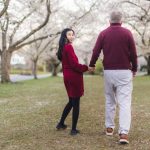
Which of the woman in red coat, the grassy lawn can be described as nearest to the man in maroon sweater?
the grassy lawn

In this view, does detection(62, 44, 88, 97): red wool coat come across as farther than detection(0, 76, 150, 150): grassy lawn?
Yes

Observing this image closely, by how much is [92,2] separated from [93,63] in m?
21.3

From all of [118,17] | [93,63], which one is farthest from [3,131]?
[118,17]

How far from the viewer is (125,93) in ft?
22.1

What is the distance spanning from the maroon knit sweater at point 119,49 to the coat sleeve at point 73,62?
18.1 inches

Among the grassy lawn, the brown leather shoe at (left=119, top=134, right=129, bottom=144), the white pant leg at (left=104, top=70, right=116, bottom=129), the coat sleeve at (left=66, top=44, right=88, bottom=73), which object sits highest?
the coat sleeve at (left=66, top=44, right=88, bottom=73)

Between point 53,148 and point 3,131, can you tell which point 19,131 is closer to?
point 3,131

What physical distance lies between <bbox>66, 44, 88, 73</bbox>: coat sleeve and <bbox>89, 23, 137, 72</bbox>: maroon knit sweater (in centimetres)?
46

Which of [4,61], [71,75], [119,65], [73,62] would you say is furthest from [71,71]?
[4,61]

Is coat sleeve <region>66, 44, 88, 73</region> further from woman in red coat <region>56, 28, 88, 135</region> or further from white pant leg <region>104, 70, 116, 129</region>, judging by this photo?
white pant leg <region>104, 70, 116, 129</region>

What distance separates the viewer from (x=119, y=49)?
6.75 m

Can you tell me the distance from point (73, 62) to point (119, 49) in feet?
2.86

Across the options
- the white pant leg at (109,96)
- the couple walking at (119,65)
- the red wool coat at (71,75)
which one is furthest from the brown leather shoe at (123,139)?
the red wool coat at (71,75)

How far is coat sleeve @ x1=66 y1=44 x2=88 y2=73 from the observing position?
7152 millimetres
